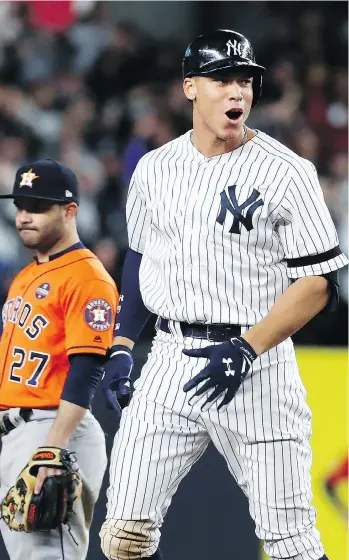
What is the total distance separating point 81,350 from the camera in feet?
11.9

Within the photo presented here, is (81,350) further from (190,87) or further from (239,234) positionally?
(190,87)

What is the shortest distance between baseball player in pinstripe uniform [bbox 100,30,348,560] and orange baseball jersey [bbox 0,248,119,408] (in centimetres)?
34

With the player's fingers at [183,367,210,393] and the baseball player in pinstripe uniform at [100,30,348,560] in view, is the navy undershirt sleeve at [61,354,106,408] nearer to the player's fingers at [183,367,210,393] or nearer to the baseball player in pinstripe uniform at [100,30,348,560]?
the baseball player in pinstripe uniform at [100,30,348,560]

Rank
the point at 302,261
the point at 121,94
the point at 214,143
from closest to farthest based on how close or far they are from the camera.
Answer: the point at 302,261 → the point at 214,143 → the point at 121,94

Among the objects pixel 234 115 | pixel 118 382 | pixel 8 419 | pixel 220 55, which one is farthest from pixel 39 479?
pixel 220 55

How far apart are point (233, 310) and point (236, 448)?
426 mm

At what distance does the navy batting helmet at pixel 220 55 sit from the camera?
3311 mm

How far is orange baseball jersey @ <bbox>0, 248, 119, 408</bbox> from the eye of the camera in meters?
3.68

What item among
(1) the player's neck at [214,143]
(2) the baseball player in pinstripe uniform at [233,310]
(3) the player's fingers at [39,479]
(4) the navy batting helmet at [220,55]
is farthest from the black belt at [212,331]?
(4) the navy batting helmet at [220,55]

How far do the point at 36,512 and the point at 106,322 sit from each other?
0.67 meters

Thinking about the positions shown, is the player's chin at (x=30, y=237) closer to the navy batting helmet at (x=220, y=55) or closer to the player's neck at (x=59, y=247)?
the player's neck at (x=59, y=247)

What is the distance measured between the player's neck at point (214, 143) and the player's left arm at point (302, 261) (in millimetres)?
243

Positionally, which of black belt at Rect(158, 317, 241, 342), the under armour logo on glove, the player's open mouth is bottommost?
the under armour logo on glove

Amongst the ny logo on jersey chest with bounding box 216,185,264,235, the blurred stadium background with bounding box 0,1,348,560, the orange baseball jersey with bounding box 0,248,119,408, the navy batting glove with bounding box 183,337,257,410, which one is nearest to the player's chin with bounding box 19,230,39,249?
the orange baseball jersey with bounding box 0,248,119,408
